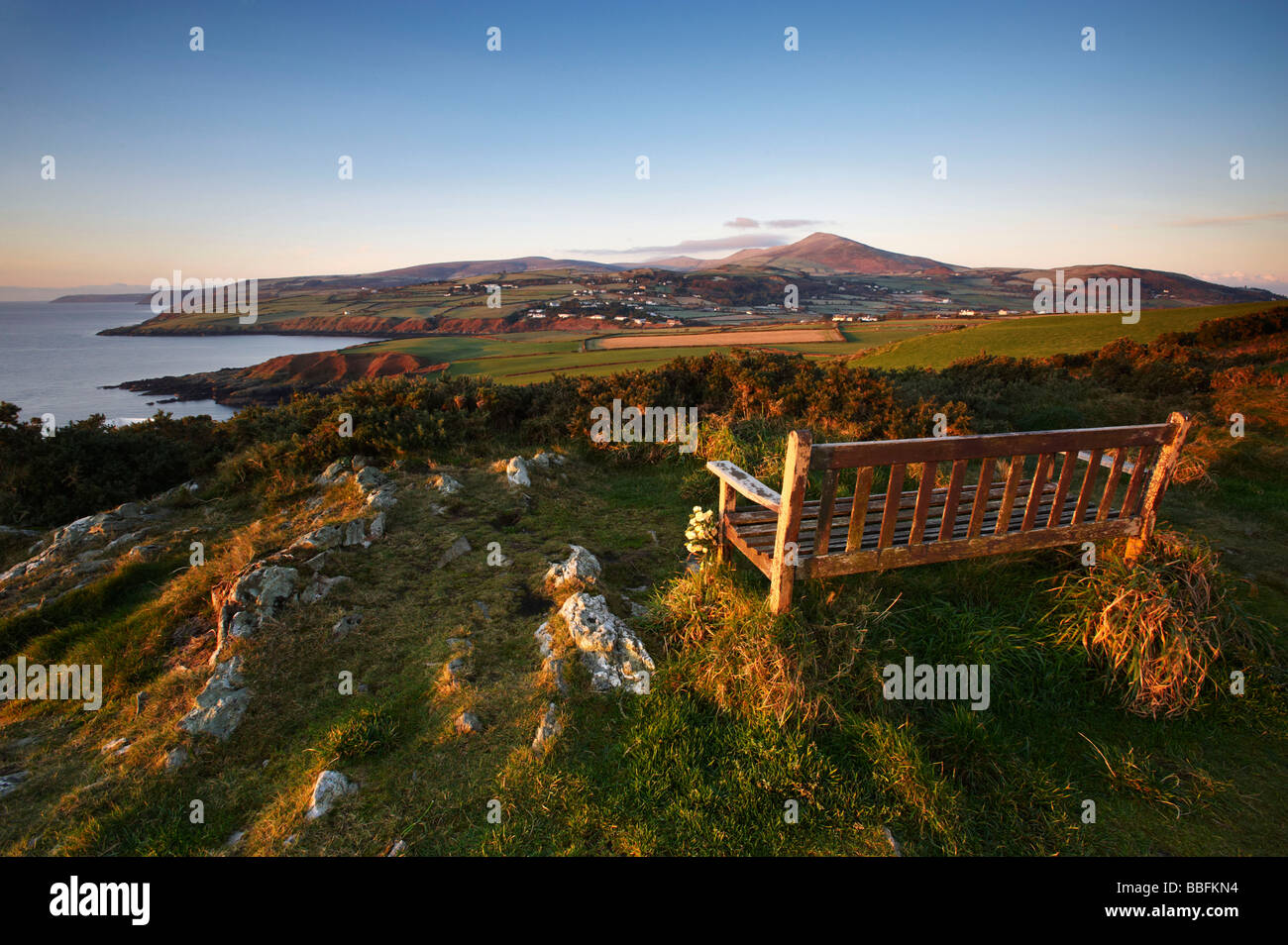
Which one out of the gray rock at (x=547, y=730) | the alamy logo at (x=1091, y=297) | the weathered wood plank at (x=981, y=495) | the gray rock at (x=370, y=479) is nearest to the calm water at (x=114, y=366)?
the gray rock at (x=370, y=479)

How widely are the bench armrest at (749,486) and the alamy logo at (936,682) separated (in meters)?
1.57

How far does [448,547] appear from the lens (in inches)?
246

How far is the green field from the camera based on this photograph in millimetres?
24188

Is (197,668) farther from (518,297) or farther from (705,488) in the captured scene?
(518,297)

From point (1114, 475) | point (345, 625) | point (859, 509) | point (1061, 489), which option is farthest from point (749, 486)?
point (345, 625)

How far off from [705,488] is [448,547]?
153 inches

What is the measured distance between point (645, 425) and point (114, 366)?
217 ft

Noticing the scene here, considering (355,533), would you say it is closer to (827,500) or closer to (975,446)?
(827,500)

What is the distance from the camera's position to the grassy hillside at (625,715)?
3.11m

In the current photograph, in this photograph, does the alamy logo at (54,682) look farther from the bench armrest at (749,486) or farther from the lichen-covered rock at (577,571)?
the bench armrest at (749,486)
